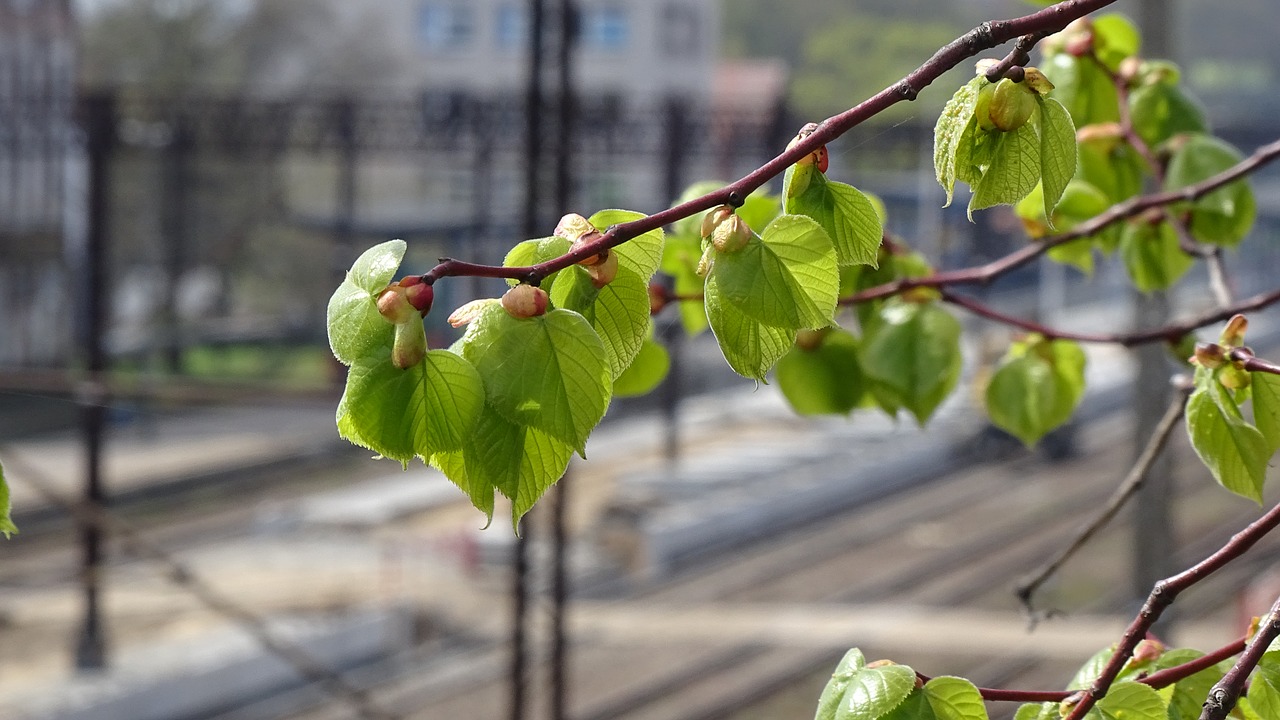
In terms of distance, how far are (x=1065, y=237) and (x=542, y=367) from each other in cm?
75

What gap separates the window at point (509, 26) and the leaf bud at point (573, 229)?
25.5m

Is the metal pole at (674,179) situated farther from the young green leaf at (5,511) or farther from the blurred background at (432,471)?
the young green leaf at (5,511)

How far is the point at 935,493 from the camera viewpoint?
53.9 feet

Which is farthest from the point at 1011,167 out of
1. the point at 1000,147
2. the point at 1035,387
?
the point at 1035,387

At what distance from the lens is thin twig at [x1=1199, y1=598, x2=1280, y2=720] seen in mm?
660

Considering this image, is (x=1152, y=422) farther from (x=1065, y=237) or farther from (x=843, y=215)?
(x=843, y=215)

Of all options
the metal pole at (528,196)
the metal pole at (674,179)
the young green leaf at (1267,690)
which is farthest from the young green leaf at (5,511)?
the metal pole at (674,179)

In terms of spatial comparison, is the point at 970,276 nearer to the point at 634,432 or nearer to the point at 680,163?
the point at 680,163

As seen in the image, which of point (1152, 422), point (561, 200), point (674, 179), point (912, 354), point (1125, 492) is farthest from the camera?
point (674, 179)

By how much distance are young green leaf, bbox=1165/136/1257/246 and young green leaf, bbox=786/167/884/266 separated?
2.23 feet

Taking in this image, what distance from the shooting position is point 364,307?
60 cm

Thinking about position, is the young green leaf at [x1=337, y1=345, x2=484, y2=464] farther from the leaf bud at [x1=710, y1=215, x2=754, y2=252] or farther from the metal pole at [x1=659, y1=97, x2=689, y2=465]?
the metal pole at [x1=659, y1=97, x2=689, y2=465]

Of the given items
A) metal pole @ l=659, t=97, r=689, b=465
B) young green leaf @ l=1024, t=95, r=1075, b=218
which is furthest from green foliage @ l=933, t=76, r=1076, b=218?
metal pole @ l=659, t=97, r=689, b=465

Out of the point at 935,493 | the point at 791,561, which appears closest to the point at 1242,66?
the point at 935,493
